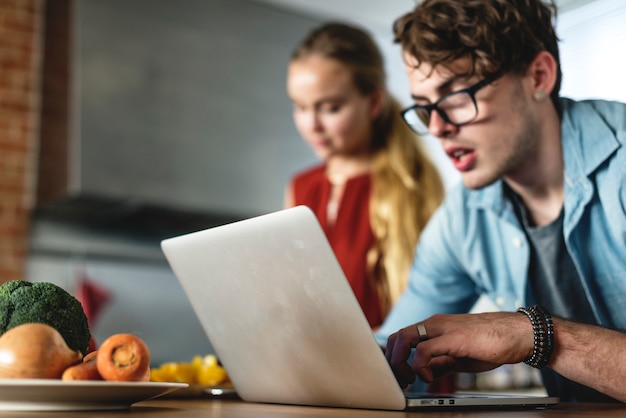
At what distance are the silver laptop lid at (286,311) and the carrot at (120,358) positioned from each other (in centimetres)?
16

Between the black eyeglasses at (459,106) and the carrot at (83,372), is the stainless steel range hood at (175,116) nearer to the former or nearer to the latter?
the black eyeglasses at (459,106)

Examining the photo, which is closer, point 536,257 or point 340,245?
point 536,257

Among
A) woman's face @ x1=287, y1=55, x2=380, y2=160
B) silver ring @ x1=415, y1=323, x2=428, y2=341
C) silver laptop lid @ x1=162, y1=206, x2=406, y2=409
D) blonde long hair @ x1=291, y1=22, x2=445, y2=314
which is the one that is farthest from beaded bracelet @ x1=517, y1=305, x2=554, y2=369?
woman's face @ x1=287, y1=55, x2=380, y2=160

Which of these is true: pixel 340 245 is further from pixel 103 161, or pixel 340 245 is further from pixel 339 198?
pixel 103 161

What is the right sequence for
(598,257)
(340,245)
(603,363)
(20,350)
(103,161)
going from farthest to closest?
(103,161), (340,245), (598,257), (603,363), (20,350)

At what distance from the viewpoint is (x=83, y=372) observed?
0.80m

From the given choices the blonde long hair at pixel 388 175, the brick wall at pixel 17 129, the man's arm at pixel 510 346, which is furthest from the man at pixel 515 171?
the brick wall at pixel 17 129

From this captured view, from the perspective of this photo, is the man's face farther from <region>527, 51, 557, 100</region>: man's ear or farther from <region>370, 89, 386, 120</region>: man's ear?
<region>370, 89, 386, 120</region>: man's ear

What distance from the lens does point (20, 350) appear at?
2.56 feet

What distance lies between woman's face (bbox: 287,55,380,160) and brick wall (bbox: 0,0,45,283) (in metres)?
1.78

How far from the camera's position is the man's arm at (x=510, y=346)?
3.41ft

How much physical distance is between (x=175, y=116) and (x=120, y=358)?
2.86m

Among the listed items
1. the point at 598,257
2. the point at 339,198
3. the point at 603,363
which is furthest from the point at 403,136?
the point at 603,363

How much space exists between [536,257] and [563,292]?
87mm
